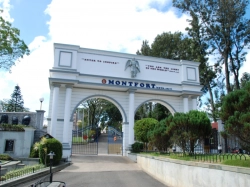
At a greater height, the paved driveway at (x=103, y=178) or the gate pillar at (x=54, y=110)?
the gate pillar at (x=54, y=110)

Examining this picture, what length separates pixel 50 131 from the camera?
49.6 ft

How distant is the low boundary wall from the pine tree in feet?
145

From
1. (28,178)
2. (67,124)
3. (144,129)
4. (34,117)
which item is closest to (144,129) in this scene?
(144,129)

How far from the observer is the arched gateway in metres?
15.6

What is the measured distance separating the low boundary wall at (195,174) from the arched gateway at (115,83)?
7.23 m

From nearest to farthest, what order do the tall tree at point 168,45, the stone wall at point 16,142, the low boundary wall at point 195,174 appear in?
the low boundary wall at point 195,174 → the stone wall at point 16,142 → the tall tree at point 168,45

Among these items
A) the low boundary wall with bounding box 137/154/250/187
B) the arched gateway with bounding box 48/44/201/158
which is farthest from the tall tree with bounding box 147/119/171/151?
the arched gateway with bounding box 48/44/201/158

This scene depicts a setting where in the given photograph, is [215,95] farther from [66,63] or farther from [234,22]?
[66,63]

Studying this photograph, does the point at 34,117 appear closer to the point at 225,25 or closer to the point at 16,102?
the point at 225,25

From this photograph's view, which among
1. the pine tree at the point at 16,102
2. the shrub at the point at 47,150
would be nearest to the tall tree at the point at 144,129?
the shrub at the point at 47,150

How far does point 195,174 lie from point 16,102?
161 feet

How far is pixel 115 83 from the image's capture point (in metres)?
17.0

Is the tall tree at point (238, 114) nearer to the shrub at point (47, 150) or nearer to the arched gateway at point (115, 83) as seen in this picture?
the shrub at point (47, 150)

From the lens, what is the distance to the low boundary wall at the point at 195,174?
201 inches
